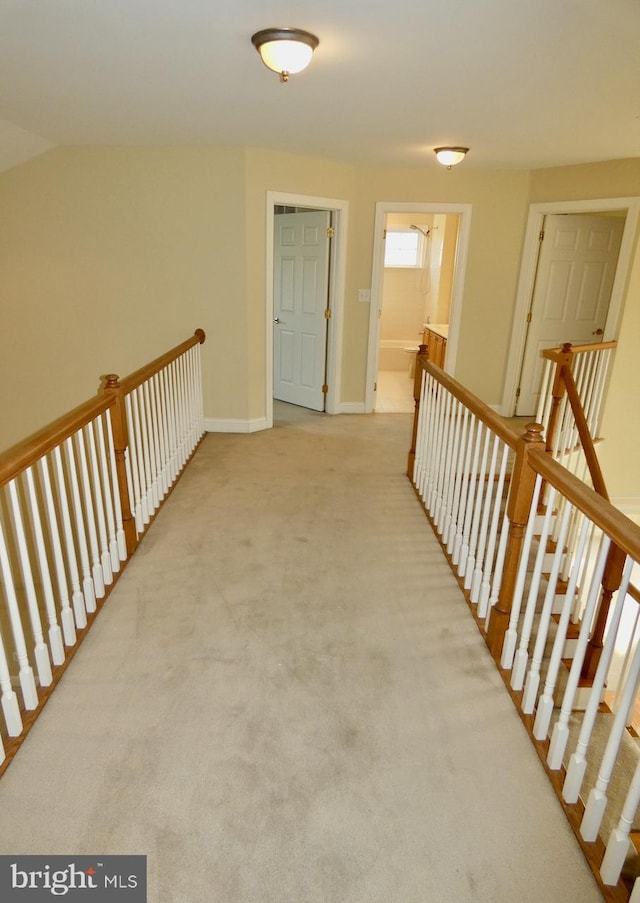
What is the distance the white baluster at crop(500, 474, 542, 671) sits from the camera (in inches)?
78.4

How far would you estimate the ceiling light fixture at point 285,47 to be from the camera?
2248 millimetres

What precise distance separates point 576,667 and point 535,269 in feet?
15.5

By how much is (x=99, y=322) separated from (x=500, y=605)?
4.14m

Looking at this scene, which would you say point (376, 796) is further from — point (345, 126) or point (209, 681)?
point (345, 126)

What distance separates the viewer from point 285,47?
7.43 feet

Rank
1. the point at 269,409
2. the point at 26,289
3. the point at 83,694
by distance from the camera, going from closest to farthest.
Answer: the point at 83,694, the point at 26,289, the point at 269,409

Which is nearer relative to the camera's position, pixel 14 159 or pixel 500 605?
pixel 500 605

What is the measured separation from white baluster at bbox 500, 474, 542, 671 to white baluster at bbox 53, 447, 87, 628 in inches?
65.7

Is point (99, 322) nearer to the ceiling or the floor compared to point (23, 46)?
nearer to the floor

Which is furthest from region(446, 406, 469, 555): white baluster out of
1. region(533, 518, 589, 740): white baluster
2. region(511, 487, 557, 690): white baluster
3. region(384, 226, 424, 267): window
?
region(384, 226, 424, 267): window

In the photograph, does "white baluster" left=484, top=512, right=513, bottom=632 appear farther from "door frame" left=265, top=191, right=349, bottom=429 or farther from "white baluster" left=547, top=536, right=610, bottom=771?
"door frame" left=265, top=191, right=349, bottom=429

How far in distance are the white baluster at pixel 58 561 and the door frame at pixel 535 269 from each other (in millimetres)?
4667

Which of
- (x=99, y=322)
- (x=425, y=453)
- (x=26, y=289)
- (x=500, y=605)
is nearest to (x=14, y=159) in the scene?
(x=26, y=289)

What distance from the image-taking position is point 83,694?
2.03m
